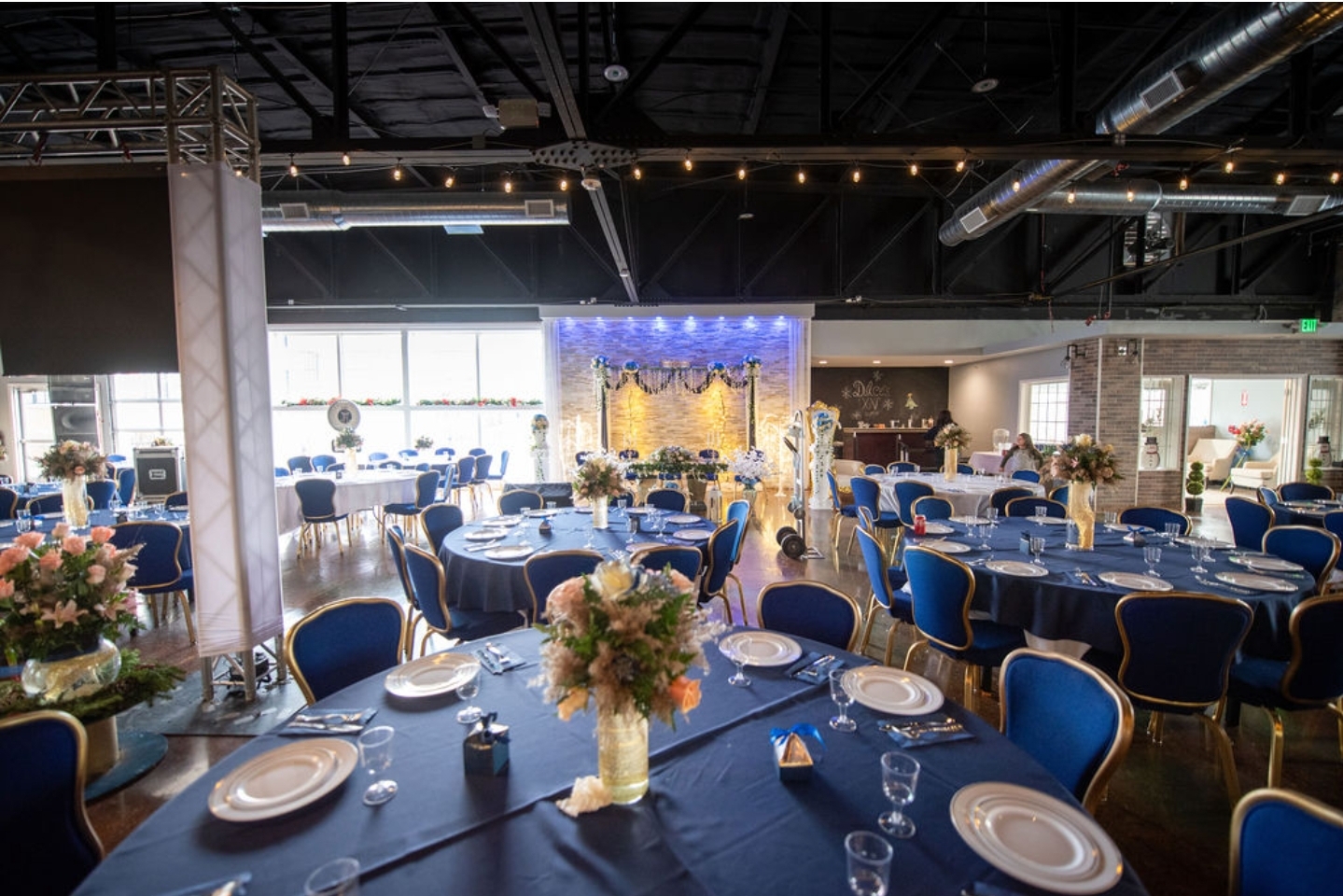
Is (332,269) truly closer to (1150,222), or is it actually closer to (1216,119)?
(1216,119)

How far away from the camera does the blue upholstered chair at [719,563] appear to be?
4094 millimetres

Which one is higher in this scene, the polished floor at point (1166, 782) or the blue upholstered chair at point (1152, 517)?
the blue upholstered chair at point (1152, 517)

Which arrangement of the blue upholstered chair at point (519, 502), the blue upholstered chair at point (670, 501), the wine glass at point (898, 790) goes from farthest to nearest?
the blue upholstered chair at point (670, 501) < the blue upholstered chair at point (519, 502) < the wine glass at point (898, 790)

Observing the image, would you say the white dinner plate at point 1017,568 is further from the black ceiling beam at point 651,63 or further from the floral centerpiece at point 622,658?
the black ceiling beam at point 651,63

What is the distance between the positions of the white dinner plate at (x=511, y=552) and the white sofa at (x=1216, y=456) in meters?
14.9

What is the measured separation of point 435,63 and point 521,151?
2389mm

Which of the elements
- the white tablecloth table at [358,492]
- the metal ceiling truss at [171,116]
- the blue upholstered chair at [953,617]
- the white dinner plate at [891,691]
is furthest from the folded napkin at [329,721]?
the white tablecloth table at [358,492]

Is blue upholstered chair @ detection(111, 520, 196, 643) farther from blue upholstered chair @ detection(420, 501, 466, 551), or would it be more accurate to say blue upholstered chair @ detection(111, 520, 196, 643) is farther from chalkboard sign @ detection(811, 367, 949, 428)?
chalkboard sign @ detection(811, 367, 949, 428)

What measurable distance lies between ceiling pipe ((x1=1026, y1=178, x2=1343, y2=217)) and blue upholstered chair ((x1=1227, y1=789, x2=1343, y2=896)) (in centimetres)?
712

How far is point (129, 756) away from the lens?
9.64 ft

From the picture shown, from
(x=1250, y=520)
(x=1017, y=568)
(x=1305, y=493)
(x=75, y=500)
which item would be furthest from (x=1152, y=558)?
(x=75, y=500)

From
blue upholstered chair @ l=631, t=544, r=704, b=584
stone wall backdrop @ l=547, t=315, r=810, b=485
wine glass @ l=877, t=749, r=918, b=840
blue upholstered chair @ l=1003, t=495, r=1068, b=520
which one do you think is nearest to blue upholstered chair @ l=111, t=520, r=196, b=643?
blue upholstered chair @ l=631, t=544, r=704, b=584

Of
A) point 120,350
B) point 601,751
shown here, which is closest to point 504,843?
point 601,751

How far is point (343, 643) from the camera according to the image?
7.88 feet
